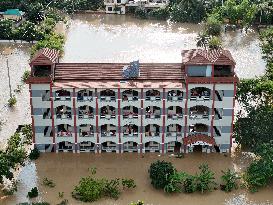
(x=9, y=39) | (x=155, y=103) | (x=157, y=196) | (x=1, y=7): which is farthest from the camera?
(x=1, y=7)

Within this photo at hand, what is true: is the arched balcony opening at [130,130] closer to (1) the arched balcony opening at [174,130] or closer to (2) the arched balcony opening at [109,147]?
(2) the arched balcony opening at [109,147]

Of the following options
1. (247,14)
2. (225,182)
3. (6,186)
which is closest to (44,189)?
(6,186)

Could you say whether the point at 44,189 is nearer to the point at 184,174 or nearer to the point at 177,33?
the point at 184,174

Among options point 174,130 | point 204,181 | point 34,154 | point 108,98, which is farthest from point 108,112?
point 204,181

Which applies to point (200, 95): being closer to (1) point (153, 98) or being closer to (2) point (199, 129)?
(2) point (199, 129)

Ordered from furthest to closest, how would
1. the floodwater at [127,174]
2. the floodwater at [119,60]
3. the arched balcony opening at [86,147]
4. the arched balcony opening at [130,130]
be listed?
the arched balcony opening at [86,147], the arched balcony opening at [130,130], the floodwater at [119,60], the floodwater at [127,174]

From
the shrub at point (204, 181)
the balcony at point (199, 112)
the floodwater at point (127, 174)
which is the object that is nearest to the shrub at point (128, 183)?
the floodwater at point (127, 174)
